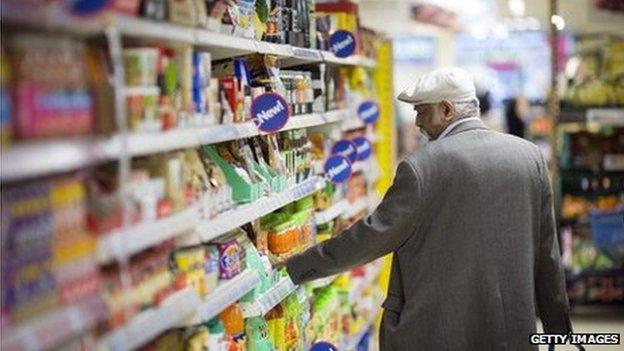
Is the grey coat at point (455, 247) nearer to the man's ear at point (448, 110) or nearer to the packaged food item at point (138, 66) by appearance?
the man's ear at point (448, 110)

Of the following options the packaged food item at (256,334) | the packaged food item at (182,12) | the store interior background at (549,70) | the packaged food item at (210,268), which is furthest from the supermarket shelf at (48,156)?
the store interior background at (549,70)

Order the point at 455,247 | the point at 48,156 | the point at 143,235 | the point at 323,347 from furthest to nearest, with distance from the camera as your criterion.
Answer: the point at 323,347 < the point at 455,247 < the point at 143,235 < the point at 48,156

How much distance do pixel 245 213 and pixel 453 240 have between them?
2.77 feet

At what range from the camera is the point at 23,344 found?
2.13 meters

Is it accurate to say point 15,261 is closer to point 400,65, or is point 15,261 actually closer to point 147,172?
point 147,172

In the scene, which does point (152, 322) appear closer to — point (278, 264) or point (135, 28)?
point (135, 28)

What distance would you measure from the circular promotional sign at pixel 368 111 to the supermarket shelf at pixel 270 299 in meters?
2.11

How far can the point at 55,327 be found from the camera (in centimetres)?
225

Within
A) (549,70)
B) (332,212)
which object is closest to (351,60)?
(332,212)

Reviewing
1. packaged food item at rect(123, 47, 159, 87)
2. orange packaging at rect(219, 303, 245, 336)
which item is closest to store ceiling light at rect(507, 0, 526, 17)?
orange packaging at rect(219, 303, 245, 336)

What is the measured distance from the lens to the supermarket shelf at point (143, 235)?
2.46 meters

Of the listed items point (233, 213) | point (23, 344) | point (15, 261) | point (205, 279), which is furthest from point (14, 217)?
point (233, 213)

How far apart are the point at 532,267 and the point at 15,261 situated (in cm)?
253

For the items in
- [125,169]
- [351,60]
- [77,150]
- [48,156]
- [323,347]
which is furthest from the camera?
[351,60]
